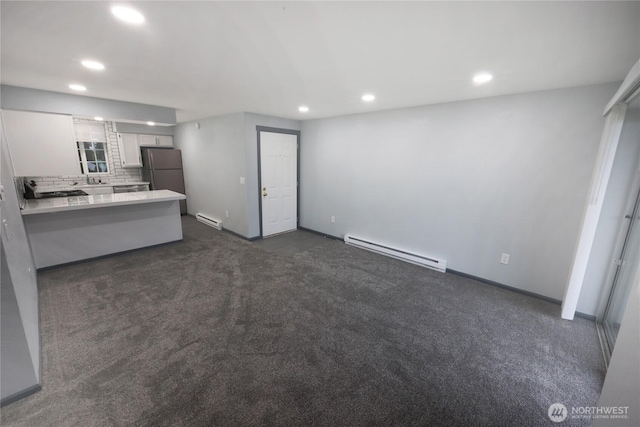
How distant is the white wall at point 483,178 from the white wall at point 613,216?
18cm

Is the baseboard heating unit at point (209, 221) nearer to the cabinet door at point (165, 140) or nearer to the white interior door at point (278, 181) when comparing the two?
the white interior door at point (278, 181)

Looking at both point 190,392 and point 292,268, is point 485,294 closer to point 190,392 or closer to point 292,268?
point 292,268

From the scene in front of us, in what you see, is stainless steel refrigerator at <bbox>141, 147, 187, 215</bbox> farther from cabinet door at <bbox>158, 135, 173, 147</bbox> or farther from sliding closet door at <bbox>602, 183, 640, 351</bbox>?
sliding closet door at <bbox>602, 183, 640, 351</bbox>

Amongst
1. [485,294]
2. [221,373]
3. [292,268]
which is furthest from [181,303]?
[485,294]

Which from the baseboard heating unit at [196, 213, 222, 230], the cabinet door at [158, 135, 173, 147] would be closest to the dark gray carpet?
the baseboard heating unit at [196, 213, 222, 230]

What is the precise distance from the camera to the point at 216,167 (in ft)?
16.7

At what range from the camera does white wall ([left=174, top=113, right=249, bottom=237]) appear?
4.50 metres

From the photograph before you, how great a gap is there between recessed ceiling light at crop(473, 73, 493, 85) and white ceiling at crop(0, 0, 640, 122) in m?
0.07

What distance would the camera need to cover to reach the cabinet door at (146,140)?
5914 mm

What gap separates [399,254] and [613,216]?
7.40 feet

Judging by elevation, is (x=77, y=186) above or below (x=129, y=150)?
below

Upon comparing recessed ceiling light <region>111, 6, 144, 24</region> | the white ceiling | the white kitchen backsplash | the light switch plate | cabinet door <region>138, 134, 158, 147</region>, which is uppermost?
the white ceiling

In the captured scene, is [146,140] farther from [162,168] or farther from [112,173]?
[112,173]

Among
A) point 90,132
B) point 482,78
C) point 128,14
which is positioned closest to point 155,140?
point 90,132
